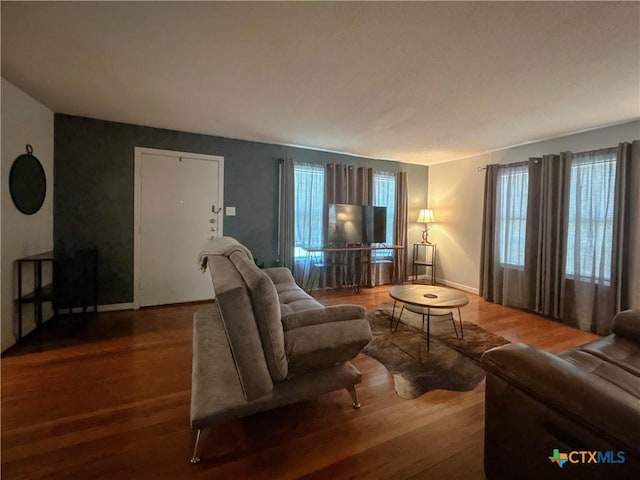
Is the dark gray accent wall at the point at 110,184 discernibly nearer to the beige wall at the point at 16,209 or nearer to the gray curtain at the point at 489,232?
the beige wall at the point at 16,209

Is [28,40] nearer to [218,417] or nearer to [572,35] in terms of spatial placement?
[218,417]

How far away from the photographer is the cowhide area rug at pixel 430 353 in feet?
7.07

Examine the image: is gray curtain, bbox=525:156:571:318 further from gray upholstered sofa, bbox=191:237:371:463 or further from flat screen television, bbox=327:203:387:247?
gray upholstered sofa, bbox=191:237:371:463

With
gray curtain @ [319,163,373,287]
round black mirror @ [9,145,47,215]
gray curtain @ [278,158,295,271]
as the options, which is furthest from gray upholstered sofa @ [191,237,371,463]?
gray curtain @ [319,163,373,287]

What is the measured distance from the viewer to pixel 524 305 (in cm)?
397

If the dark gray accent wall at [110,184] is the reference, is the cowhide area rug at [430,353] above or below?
below

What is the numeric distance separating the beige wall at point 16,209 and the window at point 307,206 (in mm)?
2861

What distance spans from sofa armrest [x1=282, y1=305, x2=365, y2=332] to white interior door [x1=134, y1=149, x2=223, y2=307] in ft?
9.19

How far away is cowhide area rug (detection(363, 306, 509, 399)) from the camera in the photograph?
215cm

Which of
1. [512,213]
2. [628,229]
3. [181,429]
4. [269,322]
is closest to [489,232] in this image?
[512,213]

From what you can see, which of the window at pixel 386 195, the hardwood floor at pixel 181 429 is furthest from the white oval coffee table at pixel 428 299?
the window at pixel 386 195

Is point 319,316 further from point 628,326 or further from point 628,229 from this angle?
point 628,229

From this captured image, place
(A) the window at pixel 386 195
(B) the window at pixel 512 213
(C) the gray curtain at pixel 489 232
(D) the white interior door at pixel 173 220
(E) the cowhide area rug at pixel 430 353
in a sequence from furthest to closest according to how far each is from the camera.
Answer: (A) the window at pixel 386 195
(C) the gray curtain at pixel 489 232
(B) the window at pixel 512 213
(D) the white interior door at pixel 173 220
(E) the cowhide area rug at pixel 430 353

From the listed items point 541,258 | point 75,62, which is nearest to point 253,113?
point 75,62
